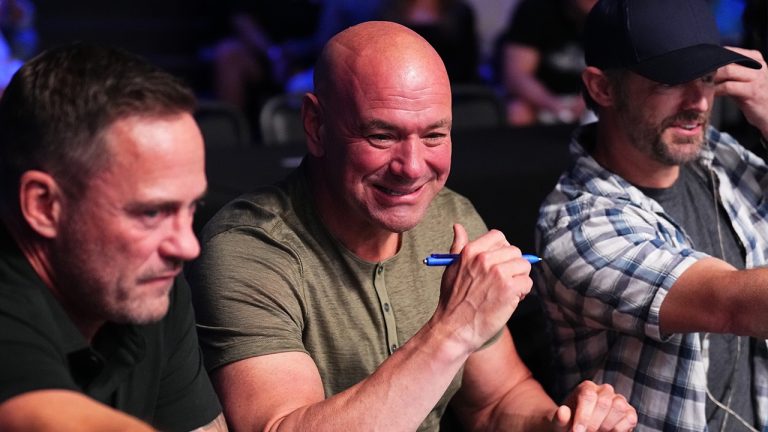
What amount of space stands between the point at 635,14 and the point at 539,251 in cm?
49

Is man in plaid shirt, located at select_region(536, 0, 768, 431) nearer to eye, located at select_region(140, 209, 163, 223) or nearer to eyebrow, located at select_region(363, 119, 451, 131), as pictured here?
eyebrow, located at select_region(363, 119, 451, 131)

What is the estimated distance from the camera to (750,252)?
7.73 feet

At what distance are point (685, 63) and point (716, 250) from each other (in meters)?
0.40

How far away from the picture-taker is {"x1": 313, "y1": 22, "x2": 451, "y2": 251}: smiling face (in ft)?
6.22

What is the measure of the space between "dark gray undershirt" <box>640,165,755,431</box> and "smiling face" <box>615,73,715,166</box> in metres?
0.10

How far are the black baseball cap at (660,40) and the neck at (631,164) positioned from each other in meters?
0.14

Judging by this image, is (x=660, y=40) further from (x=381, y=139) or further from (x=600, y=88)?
(x=381, y=139)

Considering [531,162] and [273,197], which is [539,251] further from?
[531,162]

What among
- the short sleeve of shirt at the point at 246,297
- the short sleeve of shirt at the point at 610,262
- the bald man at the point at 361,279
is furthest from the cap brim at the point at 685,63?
the short sleeve of shirt at the point at 246,297

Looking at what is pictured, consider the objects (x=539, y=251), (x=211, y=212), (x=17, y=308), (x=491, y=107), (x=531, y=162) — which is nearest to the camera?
(x=17, y=308)

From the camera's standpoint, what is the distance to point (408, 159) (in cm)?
189

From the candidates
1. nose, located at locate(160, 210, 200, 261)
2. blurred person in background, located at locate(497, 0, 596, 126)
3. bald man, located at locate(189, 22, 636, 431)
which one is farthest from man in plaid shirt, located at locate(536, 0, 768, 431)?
blurred person in background, located at locate(497, 0, 596, 126)

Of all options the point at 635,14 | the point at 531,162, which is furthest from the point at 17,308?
the point at 531,162

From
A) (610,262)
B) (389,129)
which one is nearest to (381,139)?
(389,129)
